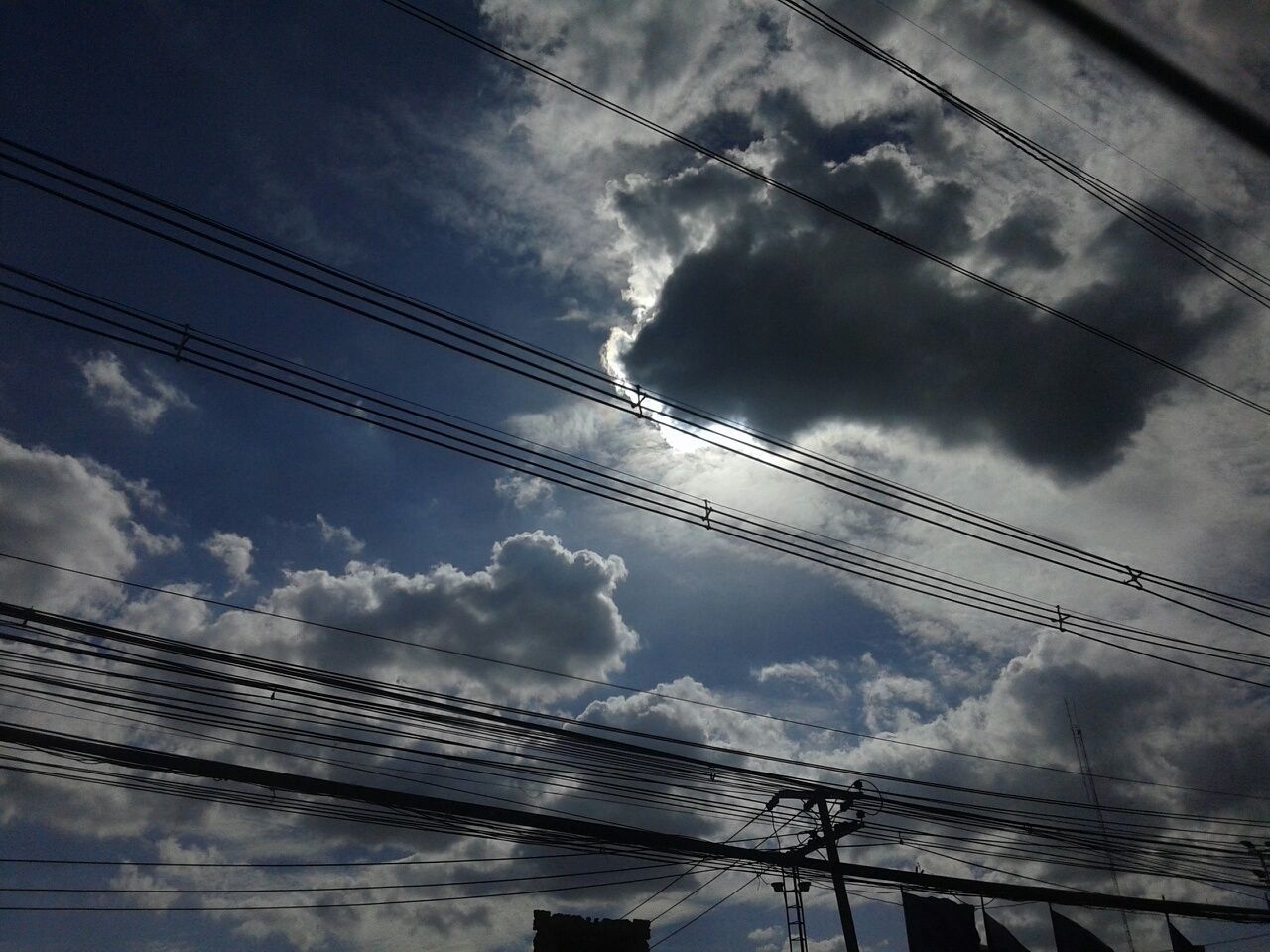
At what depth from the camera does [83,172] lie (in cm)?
766

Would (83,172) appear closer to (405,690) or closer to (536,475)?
(536,475)

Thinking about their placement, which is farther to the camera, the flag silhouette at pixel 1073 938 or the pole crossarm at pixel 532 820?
the flag silhouette at pixel 1073 938

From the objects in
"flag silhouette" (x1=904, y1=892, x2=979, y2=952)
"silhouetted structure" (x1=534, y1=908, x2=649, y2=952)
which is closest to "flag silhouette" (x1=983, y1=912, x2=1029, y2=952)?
"flag silhouette" (x1=904, y1=892, x2=979, y2=952)

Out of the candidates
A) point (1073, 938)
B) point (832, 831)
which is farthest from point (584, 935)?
point (1073, 938)

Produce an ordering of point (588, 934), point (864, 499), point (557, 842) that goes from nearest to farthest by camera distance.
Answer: point (864, 499) → point (557, 842) → point (588, 934)

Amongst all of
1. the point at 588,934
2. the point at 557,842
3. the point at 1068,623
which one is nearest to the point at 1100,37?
the point at 1068,623

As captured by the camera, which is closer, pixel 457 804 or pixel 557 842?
pixel 457 804

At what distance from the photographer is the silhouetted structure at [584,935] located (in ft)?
59.0

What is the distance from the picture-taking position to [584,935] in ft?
59.4

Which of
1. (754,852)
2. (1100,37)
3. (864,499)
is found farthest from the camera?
(754,852)

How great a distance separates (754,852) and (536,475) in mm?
9720

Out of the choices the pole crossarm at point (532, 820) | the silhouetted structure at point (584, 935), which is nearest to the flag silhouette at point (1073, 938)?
the pole crossarm at point (532, 820)

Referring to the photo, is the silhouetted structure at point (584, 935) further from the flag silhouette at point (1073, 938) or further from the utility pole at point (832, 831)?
the flag silhouette at point (1073, 938)

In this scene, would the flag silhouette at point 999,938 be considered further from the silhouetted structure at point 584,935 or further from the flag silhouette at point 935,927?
the silhouetted structure at point 584,935
